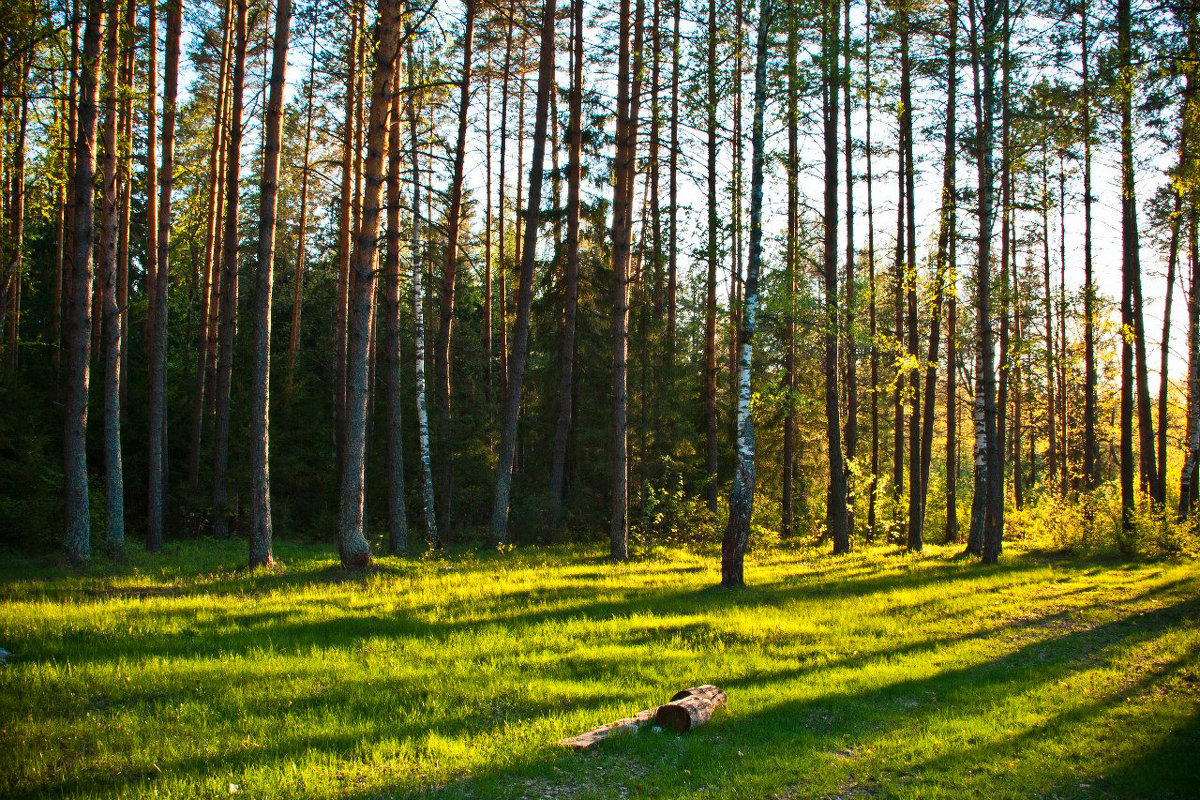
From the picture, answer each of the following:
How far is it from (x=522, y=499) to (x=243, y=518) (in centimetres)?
872

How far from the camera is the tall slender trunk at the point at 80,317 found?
1214 centimetres

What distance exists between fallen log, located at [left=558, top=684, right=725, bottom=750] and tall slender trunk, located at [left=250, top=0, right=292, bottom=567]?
904cm

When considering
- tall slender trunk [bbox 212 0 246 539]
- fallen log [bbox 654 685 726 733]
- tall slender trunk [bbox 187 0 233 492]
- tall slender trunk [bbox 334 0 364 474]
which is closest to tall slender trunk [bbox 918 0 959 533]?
fallen log [bbox 654 685 726 733]

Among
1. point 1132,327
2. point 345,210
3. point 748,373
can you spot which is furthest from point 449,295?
point 1132,327

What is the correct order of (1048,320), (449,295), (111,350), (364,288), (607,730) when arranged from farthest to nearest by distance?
(1048,320)
(449,295)
(111,350)
(364,288)
(607,730)

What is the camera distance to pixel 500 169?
2459cm

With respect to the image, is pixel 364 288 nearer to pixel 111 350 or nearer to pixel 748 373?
→ pixel 111 350

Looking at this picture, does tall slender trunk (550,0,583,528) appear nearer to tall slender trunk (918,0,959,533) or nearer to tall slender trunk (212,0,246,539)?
tall slender trunk (212,0,246,539)

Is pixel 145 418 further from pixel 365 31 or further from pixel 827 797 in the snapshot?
pixel 827 797

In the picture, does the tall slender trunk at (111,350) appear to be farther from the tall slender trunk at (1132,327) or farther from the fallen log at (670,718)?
the tall slender trunk at (1132,327)

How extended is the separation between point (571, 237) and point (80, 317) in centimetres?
1088

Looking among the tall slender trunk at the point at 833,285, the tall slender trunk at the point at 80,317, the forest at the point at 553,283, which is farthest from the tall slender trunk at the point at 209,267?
the tall slender trunk at the point at 833,285

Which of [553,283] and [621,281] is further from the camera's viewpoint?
[553,283]

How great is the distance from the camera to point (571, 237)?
62.2ft
